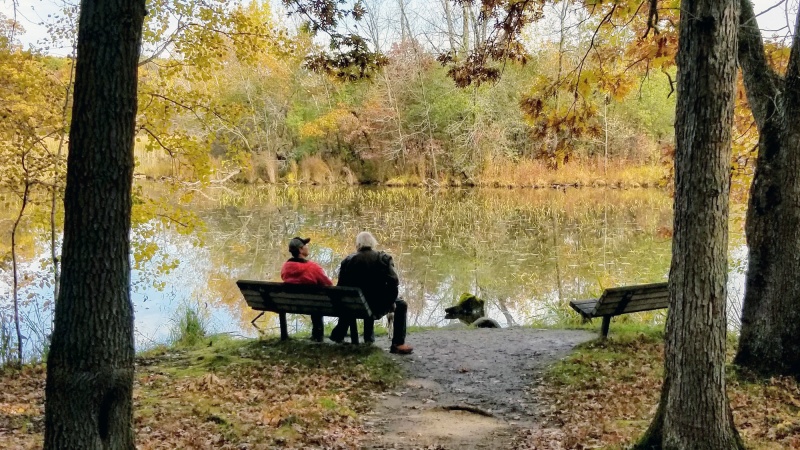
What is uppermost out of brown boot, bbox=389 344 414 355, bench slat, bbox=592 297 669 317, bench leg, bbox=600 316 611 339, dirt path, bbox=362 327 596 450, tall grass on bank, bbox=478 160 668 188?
tall grass on bank, bbox=478 160 668 188

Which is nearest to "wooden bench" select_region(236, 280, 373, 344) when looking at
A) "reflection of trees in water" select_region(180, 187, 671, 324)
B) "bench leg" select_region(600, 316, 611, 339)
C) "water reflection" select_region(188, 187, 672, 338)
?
"bench leg" select_region(600, 316, 611, 339)

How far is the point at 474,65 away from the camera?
27.1 feet

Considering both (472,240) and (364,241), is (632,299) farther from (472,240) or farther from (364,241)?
(472,240)

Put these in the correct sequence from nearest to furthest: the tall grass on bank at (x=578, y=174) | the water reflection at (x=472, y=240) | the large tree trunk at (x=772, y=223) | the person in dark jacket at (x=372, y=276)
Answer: the large tree trunk at (x=772, y=223), the person in dark jacket at (x=372, y=276), the water reflection at (x=472, y=240), the tall grass on bank at (x=578, y=174)

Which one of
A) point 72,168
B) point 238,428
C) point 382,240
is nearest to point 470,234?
point 382,240

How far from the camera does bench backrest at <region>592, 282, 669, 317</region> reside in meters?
8.19

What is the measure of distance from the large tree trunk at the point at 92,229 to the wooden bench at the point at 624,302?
614cm

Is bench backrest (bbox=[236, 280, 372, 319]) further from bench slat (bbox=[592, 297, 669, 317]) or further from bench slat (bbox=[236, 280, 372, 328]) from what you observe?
bench slat (bbox=[592, 297, 669, 317])

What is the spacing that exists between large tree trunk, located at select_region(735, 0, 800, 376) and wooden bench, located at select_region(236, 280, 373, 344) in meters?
4.36

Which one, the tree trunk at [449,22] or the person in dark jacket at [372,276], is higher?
the tree trunk at [449,22]

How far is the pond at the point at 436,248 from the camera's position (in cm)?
1385

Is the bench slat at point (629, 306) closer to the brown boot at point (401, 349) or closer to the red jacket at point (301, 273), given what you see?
the brown boot at point (401, 349)

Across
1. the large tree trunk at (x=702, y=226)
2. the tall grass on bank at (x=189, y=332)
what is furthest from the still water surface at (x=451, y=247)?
the large tree trunk at (x=702, y=226)

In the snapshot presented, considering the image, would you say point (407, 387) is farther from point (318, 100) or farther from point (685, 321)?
point (318, 100)
